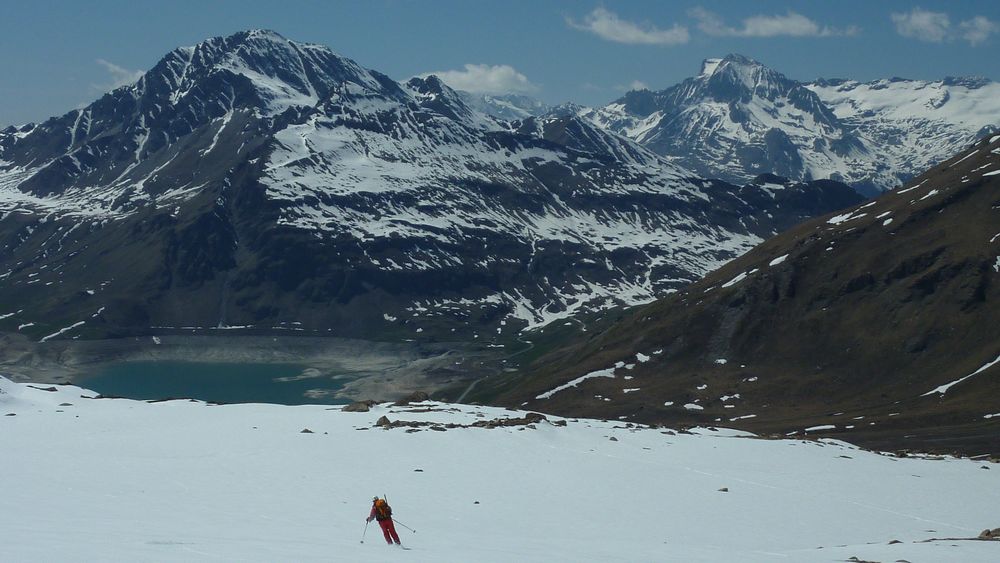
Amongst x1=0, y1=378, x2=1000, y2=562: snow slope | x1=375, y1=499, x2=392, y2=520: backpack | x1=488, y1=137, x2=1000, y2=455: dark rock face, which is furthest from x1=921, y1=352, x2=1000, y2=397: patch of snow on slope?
x1=375, y1=499, x2=392, y2=520: backpack

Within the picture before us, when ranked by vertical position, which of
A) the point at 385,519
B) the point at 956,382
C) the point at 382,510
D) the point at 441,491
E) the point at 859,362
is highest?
the point at 859,362

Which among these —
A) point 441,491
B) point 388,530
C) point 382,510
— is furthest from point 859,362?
point 382,510

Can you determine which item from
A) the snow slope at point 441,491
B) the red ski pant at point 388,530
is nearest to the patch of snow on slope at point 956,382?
the snow slope at point 441,491

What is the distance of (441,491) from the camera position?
156ft

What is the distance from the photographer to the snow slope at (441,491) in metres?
33.2

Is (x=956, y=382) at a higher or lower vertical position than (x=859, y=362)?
lower

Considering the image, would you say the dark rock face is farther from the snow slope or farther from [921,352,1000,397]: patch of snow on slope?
the snow slope

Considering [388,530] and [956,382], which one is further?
[956,382]

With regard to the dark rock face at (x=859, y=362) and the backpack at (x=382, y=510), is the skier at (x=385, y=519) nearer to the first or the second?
the backpack at (x=382, y=510)

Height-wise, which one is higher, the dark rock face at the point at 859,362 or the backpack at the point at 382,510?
the dark rock face at the point at 859,362

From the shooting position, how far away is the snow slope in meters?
33.2

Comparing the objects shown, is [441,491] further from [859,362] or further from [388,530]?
[859,362]

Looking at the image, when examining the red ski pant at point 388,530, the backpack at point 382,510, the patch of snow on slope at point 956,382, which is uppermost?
the patch of snow on slope at point 956,382

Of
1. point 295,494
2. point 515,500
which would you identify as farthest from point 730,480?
point 295,494
